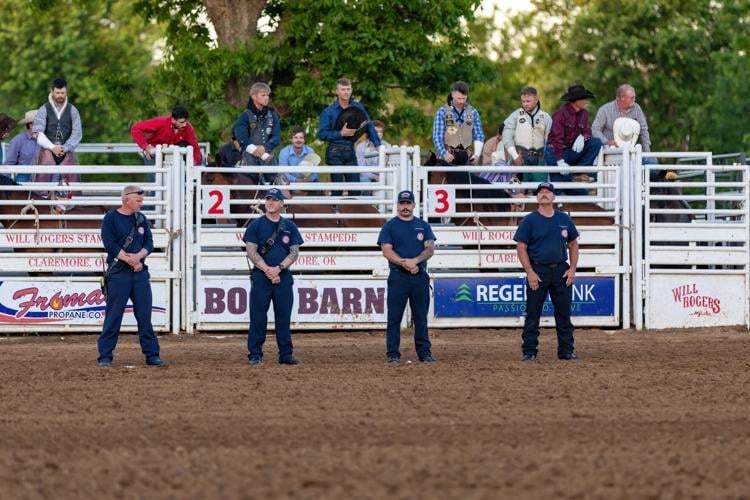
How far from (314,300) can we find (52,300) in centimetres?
325

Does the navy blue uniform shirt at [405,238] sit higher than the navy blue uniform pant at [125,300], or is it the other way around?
the navy blue uniform shirt at [405,238]

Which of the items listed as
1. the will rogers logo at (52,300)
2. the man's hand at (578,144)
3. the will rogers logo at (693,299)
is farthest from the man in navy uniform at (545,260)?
the will rogers logo at (52,300)

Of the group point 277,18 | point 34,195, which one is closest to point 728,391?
point 34,195

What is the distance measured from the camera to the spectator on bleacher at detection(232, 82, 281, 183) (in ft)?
61.6

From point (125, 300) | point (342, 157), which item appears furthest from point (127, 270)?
point (342, 157)

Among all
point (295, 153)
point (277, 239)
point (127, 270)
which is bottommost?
point (127, 270)

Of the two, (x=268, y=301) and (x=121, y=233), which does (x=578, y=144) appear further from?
(x=121, y=233)

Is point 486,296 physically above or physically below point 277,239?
below

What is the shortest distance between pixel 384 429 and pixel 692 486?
9.01 feet

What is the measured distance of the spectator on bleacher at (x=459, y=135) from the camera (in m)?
19.1

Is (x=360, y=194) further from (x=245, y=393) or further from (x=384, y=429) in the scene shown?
(x=384, y=429)

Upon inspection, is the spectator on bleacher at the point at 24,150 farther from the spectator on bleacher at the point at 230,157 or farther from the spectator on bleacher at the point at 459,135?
the spectator on bleacher at the point at 459,135

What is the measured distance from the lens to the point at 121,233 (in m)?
15.2

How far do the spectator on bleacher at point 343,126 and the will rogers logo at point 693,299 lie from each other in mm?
4342
